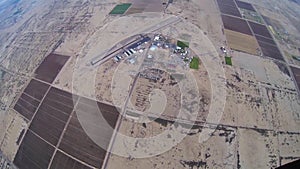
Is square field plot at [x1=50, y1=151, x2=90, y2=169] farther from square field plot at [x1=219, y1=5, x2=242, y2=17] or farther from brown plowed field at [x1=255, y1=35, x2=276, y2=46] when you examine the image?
square field plot at [x1=219, y1=5, x2=242, y2=17]

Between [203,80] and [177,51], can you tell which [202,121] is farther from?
[177,51]

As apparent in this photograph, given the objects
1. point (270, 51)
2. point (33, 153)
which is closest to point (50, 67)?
point (33, 153)

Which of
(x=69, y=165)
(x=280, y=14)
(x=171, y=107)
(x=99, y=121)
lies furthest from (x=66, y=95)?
(x=280, y=14)

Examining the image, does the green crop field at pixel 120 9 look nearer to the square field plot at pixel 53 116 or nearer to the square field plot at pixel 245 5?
the square field plot at pixel 53 116

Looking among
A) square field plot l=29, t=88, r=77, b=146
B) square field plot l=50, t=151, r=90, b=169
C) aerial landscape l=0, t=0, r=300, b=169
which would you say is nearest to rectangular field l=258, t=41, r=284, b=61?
aerial landscape l=0, t=0, r=300, b=169

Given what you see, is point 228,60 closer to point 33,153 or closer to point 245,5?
point 245,5

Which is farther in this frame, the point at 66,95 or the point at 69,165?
the point at 66,95
